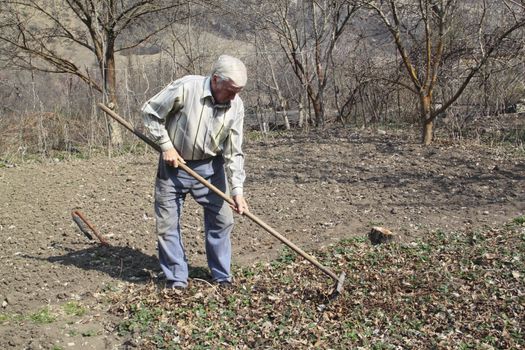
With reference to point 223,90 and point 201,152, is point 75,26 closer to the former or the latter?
point 201,152

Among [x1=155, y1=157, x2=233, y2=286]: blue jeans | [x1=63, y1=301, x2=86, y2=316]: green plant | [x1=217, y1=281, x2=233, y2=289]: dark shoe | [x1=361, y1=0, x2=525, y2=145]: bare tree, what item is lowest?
[x1=63, y1=301, x2=86, y2=316]: green plant

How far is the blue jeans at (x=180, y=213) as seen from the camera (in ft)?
14.0

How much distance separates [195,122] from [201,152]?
23 centimetres

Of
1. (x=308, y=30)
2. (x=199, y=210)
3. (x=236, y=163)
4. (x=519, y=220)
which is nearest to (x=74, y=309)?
(x=236, y=163)

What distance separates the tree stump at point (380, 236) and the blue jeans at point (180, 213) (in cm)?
146

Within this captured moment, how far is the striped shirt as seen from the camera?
3982 mm

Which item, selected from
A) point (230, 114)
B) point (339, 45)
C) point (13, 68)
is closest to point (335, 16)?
point (339, 45)

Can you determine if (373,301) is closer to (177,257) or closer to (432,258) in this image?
(432,258)

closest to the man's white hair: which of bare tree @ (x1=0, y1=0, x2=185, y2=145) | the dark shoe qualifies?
the dark shoe

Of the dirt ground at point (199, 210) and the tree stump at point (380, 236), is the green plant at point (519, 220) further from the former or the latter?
the tree stump at point (380, 236)

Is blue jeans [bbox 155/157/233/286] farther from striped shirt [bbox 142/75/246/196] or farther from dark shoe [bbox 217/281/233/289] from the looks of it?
striped shirt [bbox 142/75/246/196]

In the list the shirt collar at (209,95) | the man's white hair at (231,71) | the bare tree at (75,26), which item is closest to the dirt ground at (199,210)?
the shirt collar at (209,95)

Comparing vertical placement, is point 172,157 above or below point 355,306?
above

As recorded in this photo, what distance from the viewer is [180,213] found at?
4.38m
